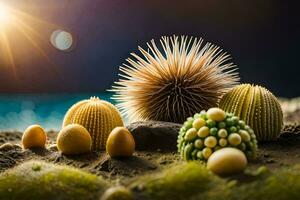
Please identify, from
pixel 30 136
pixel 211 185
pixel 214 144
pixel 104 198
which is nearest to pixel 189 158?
pixel 214 144

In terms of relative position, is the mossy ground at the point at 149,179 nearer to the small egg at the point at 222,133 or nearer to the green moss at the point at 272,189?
the green moss at the point at 272,189

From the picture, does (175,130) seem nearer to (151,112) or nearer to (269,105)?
(151,112)

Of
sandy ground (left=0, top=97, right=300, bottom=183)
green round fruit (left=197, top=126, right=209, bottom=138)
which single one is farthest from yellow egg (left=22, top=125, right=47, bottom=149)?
green round fruit (left=197, top=126, right=209, bottom=138)

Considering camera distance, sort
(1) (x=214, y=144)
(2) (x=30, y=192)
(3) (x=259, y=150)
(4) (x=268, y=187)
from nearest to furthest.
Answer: (4) (x=268, y=187), (2) (x=30, y=192), (1) (x=214, y=144), (3) (x=259, y=150)

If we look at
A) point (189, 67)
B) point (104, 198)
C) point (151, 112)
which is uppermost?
point (189, 67)

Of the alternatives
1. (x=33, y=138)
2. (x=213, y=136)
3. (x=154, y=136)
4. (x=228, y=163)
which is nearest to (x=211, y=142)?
(x=213, y=136)

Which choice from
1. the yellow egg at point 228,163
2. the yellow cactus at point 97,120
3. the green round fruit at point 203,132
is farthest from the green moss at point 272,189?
the yellow cactus at point 97,120
